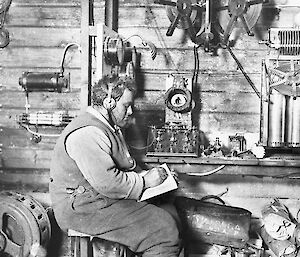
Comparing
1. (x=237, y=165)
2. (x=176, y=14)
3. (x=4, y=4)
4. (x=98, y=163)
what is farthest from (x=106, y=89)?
(x=4, y=4)

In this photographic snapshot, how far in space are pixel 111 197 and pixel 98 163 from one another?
23cm

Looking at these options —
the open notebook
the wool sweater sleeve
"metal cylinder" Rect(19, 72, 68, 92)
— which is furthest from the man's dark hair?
"metal cylinder" Rect(19, 72, 68, 92)

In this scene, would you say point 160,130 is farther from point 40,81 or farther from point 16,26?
point 16,26

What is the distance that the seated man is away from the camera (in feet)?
9.43

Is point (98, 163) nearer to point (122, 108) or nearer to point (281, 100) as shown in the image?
point (122, 108)

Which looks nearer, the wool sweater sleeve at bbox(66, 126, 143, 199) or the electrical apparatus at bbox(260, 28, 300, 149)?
the wool sweater sleeve at bbox(66, 126, 143, 199)

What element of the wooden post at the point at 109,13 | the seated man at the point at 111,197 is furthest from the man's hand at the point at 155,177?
the wooden post at the point at 109,13

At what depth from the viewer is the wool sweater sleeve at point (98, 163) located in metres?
2.75

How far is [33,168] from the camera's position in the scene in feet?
12.7

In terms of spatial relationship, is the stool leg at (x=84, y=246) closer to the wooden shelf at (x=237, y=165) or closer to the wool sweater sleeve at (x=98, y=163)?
the wooden shelf at (x=237, y=165)

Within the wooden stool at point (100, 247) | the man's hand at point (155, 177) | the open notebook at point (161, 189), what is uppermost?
the man's hand at point (155, 177)

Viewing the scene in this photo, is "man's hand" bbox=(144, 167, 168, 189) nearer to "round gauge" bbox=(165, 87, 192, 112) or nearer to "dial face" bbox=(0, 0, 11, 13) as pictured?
"round gauge" bbox=(165, 87, 192, 112)

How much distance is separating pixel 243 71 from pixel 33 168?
5.39ft

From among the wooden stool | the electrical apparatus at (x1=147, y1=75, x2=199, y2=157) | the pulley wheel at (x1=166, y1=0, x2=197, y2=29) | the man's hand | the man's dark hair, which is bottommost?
the wooden stool
